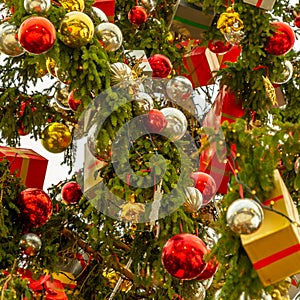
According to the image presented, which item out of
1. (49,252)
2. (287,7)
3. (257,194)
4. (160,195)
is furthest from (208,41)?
(257,194)

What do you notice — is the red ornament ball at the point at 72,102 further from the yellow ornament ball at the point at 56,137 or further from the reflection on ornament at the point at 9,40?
the reflection on ornament at the point at 9,40

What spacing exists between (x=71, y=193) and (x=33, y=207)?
88 cm

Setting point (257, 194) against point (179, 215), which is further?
point (179, 215)

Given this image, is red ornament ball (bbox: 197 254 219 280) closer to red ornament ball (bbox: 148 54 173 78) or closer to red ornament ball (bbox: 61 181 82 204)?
red ornament ball (bbox: 61 181 82 204)

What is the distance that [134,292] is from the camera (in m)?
5.83

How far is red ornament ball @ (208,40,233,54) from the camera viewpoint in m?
5.90

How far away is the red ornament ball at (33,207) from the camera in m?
4.74

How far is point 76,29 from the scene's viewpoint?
4.46 meters

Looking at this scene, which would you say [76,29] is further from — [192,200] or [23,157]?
[23,157]

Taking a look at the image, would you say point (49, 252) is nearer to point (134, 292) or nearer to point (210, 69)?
point (134, 292)

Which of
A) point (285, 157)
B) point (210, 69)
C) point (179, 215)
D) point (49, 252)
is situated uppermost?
point (285, 157)

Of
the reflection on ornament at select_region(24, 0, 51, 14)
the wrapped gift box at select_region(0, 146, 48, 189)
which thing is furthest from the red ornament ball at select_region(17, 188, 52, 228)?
the reflection on ornament at select_region(24, 0, 51, 14)

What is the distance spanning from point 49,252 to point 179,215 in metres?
0.87

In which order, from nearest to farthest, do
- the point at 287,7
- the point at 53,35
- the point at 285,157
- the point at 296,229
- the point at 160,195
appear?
1. the point at 296,229
2. the point at 285,157
3. the point at 53,35
4. the point at 160,195
5. the point at 287,7
